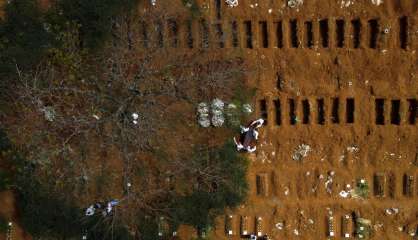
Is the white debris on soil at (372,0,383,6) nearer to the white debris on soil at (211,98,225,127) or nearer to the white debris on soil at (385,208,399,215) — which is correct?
the white debris on soil at (211,98,225,127)

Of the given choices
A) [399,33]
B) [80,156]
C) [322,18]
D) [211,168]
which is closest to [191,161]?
[211,168]

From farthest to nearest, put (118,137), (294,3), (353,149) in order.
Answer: (118,137)
(353,149)
(294,3)

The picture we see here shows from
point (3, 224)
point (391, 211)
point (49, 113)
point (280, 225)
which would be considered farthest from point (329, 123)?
point (3, 224)

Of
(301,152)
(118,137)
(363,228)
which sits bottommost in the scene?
(363,228)

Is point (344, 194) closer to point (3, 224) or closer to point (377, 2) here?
point (377, 2)

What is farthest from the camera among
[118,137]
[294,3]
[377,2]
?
[118,137]

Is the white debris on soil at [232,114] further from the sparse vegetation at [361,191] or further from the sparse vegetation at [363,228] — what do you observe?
the sparse vegetation at [363,228]

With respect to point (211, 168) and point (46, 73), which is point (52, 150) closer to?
point (46, 73)

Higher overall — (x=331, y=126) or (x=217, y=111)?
(x=217, y=111)
